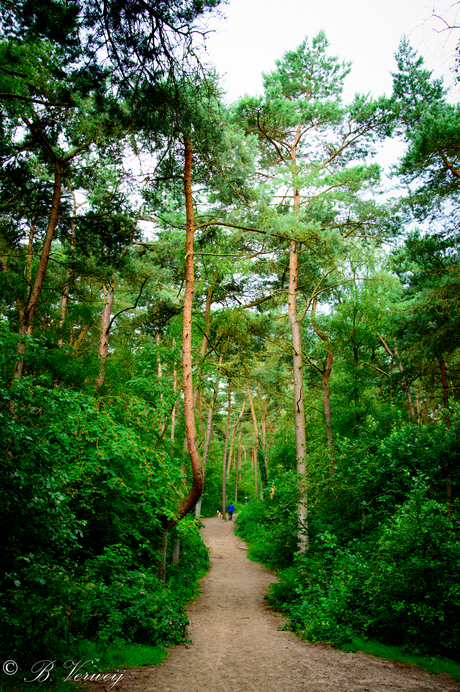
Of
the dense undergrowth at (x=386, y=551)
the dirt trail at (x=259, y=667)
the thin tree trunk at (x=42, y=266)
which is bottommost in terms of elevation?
the dirt trail at (x=259, y=667)

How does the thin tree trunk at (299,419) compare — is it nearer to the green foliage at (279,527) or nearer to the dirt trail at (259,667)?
the green foliage at (279,527)

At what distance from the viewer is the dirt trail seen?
492 cm

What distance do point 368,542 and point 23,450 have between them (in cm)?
770

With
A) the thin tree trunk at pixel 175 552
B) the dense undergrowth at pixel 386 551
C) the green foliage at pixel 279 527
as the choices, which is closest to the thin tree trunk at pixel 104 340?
the thin tree trunk at pixel 175 552

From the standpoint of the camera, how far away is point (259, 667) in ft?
19.0

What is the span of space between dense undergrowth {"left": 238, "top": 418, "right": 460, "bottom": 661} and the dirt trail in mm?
663

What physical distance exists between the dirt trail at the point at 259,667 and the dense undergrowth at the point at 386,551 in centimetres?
66

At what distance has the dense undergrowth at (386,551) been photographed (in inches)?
236

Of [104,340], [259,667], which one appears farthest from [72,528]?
[104,340]

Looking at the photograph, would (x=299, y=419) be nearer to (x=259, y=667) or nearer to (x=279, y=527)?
(x=279, y=527)

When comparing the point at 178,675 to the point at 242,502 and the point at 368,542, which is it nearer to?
the point at 368,542

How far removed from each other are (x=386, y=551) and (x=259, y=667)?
2.71 meters

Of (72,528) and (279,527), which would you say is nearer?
(72,528)

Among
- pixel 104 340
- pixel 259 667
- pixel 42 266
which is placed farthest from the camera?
pixel 104 340
